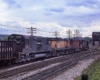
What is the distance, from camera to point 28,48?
103 feet

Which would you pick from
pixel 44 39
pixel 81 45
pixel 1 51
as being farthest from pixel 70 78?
pixel 81 45

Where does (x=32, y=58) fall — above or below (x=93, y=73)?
below

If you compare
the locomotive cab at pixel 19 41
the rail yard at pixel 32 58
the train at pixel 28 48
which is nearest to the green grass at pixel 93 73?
the rail yard at pixel 32 58

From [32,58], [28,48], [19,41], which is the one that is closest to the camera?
[19,41]

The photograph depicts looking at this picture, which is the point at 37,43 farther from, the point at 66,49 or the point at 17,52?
the point at 66,49

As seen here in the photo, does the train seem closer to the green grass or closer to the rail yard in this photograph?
the rail yard

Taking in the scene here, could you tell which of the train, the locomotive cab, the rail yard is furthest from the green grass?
the locomotive cab

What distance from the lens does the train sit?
82.2ft

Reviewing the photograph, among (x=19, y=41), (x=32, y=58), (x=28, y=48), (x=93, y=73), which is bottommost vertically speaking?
(x=32, y=58)

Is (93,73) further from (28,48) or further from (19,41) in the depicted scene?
(28,48)

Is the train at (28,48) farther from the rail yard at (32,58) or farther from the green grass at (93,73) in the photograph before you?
the green grass at (93,73)

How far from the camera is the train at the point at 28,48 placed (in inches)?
986

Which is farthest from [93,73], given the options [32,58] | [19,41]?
[32,58]

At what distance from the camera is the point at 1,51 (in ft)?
78.0
